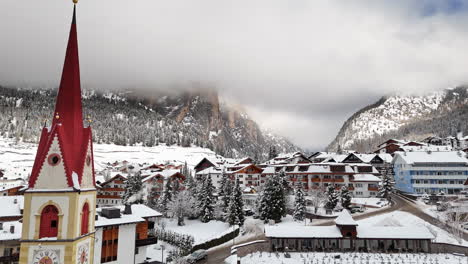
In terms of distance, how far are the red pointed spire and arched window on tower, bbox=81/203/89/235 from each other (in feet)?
10.9

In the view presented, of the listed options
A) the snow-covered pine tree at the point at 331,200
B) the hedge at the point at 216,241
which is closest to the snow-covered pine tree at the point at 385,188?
the snow-covered pine tree at the point at 331,200

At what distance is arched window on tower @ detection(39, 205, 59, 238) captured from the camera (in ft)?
45.3

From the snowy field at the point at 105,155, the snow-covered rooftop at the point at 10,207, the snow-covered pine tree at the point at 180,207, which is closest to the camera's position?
the snow-covered rooftop at the point at 10,207

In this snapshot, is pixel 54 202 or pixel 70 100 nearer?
pixel 54 202

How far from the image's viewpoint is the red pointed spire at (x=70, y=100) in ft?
47.2

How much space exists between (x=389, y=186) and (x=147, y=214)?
50075 millimetres

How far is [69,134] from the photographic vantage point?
47.2 ft

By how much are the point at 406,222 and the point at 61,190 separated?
172 ft

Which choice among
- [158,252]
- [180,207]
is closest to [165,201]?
[180,207]

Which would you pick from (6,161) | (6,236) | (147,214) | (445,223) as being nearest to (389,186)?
(445,223)

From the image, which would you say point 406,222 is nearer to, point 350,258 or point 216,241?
point 350,258

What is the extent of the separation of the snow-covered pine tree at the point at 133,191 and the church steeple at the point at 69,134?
62.2 meters

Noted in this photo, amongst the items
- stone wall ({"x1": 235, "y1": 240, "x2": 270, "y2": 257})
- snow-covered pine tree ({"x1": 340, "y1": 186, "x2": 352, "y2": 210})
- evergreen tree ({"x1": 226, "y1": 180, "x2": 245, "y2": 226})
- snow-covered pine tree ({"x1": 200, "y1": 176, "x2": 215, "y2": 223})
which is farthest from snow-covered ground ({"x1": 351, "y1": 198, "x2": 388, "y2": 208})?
snow-covered pine tree ({"x1": 200, "y1": 176, "x2": 215, "y2": 223})

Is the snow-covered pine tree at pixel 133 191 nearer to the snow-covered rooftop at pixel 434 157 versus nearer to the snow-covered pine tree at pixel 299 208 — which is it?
the snow-covered pine tree at pixel 299 208
